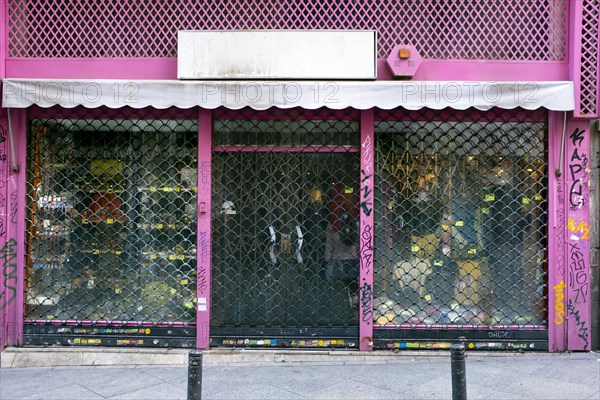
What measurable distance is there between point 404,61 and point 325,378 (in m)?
4.01

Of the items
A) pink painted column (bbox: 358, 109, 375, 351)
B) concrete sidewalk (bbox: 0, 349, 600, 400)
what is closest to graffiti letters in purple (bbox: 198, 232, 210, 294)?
concrete sidewalk (bbox: 0, 349, 600, 400)

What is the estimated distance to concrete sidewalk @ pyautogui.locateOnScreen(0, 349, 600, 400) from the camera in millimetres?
5180

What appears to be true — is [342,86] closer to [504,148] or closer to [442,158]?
[442,158]

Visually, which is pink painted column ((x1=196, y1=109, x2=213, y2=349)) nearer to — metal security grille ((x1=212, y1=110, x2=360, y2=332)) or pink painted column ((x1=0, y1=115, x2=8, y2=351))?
metal security grille ((x1=212, y1=110, x2=360, y2=332))

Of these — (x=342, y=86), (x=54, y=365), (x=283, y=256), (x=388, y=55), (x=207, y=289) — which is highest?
(x=388, y=55)

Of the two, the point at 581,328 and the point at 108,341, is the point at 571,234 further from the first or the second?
the point at 108,341

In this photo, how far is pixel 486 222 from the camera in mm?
6602

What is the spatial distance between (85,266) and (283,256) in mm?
2699

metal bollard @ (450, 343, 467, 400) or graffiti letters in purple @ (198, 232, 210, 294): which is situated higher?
graffiti letters in purple @ (198, 232, 210, 294)

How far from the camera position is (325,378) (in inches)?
223

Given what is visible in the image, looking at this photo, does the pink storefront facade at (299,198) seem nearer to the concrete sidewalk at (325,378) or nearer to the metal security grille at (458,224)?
the metal security grille at (458,224)

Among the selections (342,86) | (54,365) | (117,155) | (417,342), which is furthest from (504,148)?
(54,365)

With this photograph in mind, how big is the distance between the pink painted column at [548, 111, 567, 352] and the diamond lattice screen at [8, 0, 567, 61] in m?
1.09

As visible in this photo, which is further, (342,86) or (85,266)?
(85,266)
